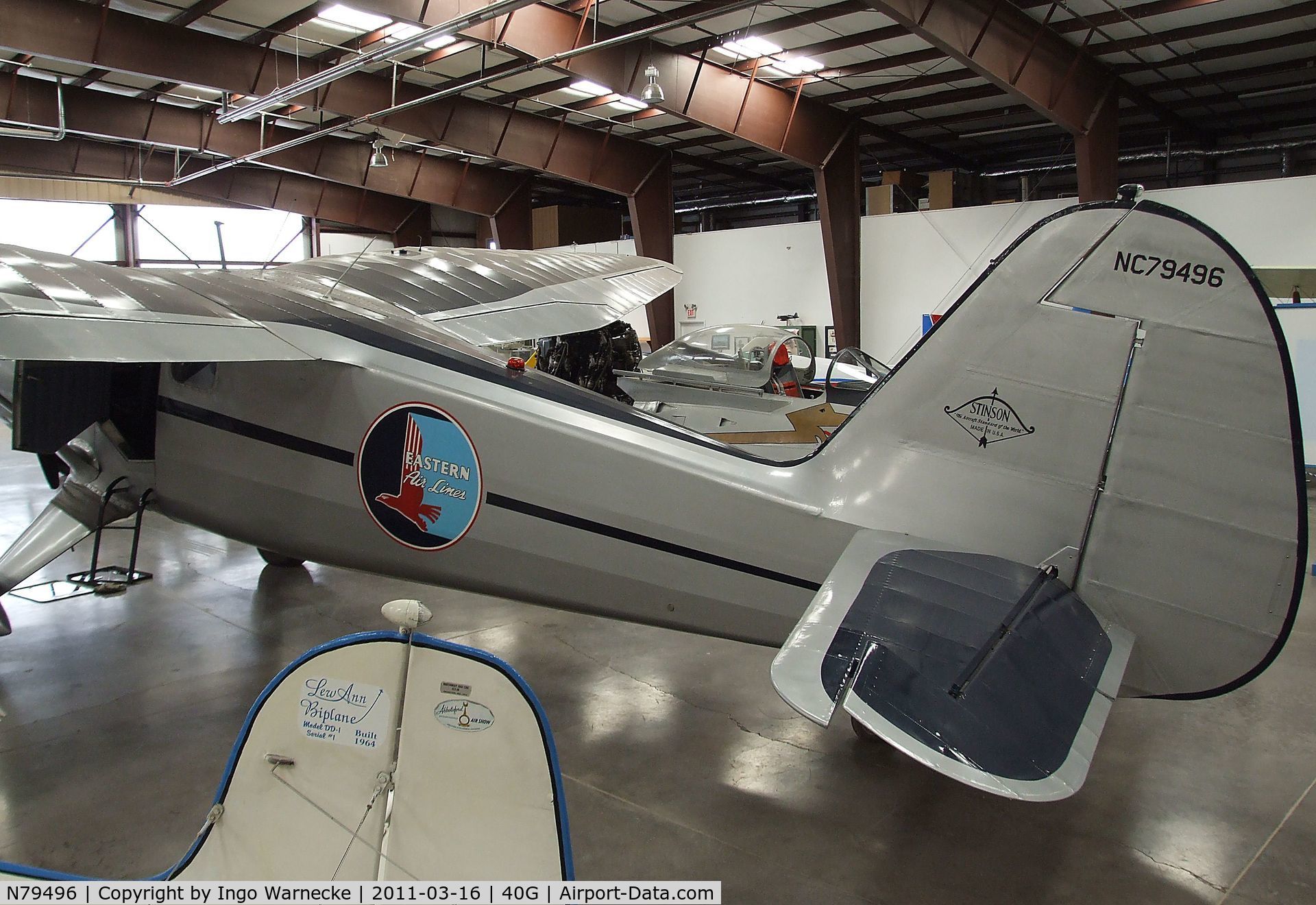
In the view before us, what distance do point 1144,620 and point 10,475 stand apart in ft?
43.0

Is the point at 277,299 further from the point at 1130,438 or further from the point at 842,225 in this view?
the point at 842,225

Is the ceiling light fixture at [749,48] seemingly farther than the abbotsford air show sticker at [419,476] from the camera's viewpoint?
Yes

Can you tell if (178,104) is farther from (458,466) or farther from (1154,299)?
(1154,299)

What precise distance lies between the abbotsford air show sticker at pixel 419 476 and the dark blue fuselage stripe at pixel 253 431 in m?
Result: 0.15

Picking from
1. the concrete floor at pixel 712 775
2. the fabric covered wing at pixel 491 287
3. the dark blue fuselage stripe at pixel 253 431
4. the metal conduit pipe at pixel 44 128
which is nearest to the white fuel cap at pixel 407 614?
the concrete floor at pixel 712 775

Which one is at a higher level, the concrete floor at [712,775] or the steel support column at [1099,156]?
the steel support column at [1099,156]

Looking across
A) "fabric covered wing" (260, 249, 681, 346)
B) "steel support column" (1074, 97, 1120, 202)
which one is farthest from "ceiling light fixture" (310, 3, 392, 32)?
"steel support column" (1074, 97, 1120, 202)

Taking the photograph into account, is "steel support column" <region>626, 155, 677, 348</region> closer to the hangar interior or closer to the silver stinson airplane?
the hangar interior

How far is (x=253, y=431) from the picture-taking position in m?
4.45

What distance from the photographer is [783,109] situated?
16547 mm

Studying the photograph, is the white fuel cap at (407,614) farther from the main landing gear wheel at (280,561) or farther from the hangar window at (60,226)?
the hangar window at (60,226)

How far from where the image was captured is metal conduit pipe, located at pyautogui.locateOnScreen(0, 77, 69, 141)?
16078mm

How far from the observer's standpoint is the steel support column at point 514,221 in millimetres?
26000
